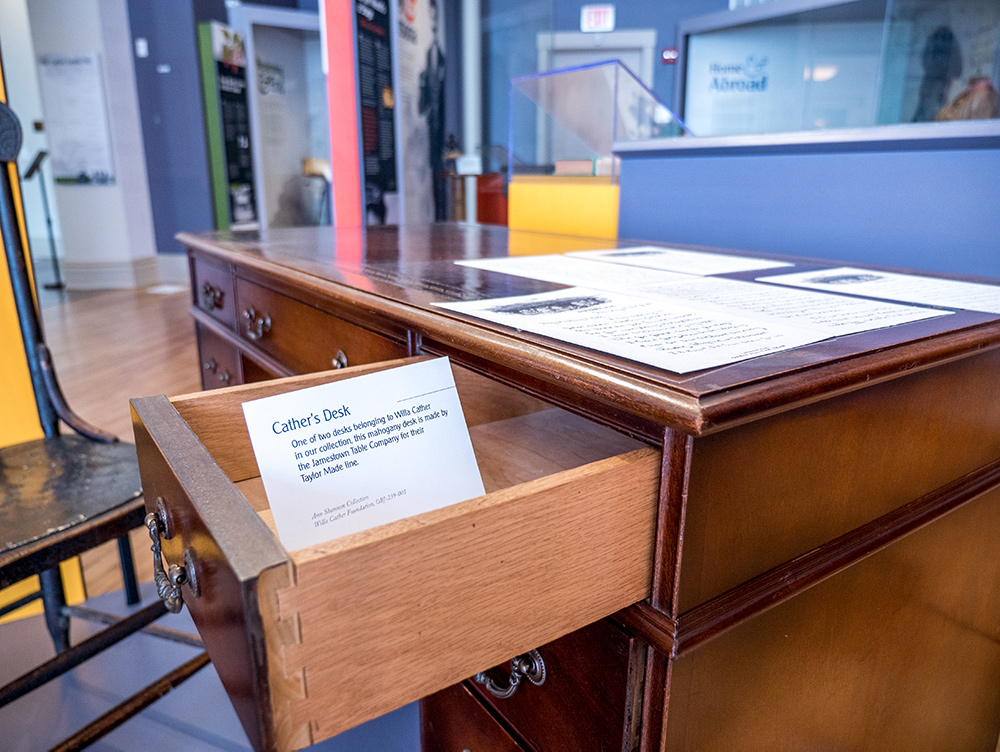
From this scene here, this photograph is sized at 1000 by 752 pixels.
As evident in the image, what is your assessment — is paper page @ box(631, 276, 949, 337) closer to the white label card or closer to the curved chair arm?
the white label card

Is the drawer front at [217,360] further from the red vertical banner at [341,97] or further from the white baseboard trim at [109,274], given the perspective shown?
the white baseboard trim at [109,274]

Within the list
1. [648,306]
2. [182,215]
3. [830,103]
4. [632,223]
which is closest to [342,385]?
[648,306]

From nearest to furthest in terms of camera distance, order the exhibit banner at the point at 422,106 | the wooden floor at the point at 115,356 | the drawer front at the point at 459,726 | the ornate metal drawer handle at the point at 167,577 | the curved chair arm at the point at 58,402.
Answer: the ornate metal drawer handle at the point at 167,577 → the drawer front at the point at 459,726 → the curved chair arm at the point at 58,402 → the wooden floor at the point at 115,356 → the exhibit banner at the point at 422,106

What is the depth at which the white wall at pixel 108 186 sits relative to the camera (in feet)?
17.3


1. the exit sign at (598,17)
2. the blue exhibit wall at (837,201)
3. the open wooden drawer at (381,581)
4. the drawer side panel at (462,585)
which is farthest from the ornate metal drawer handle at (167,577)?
the exit sign at (598,17)

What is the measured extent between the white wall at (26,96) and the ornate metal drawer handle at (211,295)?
557 cm

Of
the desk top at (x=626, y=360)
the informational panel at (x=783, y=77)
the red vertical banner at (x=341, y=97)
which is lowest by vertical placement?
the desk top at (x=626, y=360)

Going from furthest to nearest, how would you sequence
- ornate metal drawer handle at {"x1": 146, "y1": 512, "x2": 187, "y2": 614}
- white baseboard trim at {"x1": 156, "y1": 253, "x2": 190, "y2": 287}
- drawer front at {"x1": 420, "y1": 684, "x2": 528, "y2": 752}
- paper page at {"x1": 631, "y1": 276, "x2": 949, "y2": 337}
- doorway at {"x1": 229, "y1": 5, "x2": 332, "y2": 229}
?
1. white baseboard trim at {"x1": 156, "y1": 253, "x2": 190, "y2": 287}
2. doorway at {"x1": 229, "y1": 5, "x2": 332, "y2": 229}
3. drawer front at {"x1": 420, "y1": 684, "x2": 528, "y2": 752}
4. paper page at {"x1": 631, "y1": 276, "x2": 949, "y2": 337}
5. ornate metal drawer handle at {"x1": 146, "y1": 512, "x2": 187, "y2": 614}

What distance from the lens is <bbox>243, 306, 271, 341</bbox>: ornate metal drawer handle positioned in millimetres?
1142

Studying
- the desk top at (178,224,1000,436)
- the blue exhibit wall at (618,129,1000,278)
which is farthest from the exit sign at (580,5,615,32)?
the desk top at (178,224,1000,436)

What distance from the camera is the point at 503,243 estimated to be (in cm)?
137

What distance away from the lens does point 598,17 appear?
605 centimetres

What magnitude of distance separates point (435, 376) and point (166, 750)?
99cm

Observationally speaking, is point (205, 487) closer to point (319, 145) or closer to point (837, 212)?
point (837, 212)
